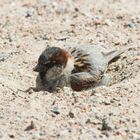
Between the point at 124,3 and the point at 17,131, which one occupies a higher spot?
the point at 124,3

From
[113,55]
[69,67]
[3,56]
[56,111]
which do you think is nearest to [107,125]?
[56,111]

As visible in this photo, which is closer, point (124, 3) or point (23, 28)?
point (23, 28)

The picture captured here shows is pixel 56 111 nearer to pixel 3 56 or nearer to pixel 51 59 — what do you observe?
pixel 51 59

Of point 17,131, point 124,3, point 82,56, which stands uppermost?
point 124,3

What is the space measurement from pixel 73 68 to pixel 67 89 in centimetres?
59

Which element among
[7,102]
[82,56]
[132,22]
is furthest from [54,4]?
[7,102]

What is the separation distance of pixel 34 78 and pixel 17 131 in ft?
4.94

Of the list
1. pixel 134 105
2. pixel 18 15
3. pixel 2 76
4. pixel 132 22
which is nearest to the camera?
pixel 134 105

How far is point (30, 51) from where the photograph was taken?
683 centimetres

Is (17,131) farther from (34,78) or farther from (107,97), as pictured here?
(34,78)

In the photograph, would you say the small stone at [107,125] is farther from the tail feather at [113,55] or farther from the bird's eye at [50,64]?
the tail feather at [113,55]

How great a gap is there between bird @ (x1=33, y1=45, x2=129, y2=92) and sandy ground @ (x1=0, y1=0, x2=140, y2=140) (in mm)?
155

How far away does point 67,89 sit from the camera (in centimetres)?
559

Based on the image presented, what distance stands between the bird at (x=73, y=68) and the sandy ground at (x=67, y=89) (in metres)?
0.15
